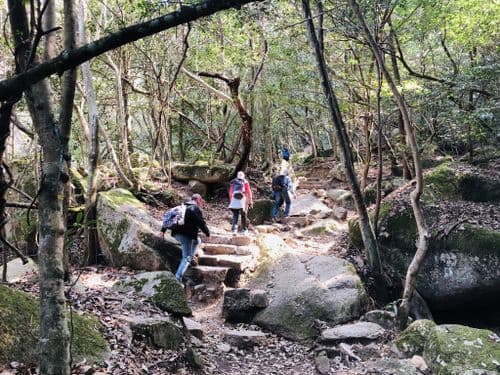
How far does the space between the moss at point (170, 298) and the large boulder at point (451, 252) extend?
553 cm

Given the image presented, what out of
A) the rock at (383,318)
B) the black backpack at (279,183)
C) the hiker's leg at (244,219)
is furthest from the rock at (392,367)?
the black backpack at (279,183)

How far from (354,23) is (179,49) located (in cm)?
827

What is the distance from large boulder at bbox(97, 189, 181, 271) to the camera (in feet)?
34.3

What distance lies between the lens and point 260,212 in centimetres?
1527

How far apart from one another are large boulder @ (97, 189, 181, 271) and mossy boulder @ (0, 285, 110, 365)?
487 centimetres

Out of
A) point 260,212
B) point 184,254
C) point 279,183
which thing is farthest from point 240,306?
point 260,212

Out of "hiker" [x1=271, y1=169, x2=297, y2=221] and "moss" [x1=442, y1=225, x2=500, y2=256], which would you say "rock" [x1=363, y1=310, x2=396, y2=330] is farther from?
"hiker" [x1=271, y1=169, x2=297, y2=221]

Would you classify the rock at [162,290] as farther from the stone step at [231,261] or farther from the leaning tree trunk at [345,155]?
the leaning tree trunk at [345,155]

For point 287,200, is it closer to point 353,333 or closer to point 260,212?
point 260,212

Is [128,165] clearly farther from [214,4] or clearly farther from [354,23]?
[214,4]

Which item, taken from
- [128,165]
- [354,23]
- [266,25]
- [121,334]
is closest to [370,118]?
[354,23]

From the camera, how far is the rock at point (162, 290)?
7.44m

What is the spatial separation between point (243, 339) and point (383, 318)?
2.87 meters

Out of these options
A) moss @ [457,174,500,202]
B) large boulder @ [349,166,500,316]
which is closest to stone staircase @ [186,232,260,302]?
large boulder @ [349,166,500,316]
